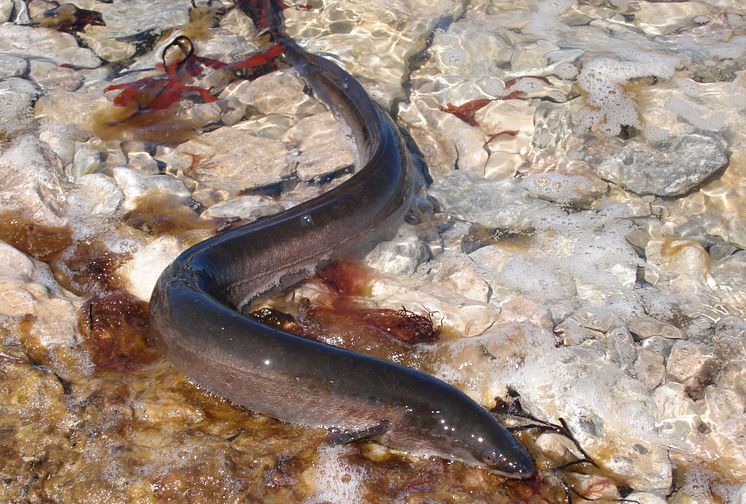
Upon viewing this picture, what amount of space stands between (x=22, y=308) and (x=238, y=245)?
1145 mm

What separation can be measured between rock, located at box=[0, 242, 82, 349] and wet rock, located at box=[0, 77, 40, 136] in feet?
5.69

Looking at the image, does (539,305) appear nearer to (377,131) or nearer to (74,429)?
(377,131)

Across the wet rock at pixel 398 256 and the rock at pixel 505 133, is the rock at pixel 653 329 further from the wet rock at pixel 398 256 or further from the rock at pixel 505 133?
the rock at pixel 505 133

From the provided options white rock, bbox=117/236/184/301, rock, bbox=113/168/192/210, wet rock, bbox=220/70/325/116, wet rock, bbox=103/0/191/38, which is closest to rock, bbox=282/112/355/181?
wet rock, bbox=220/70/325/116

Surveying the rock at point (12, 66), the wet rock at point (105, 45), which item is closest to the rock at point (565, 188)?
the wet rock at point (105, 45)

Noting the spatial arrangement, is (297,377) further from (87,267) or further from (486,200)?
(486,200)

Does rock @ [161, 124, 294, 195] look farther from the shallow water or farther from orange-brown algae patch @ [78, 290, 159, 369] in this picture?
orange-brown algae patch @ [78, 290, 159, 369]

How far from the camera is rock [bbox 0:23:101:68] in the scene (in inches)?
233

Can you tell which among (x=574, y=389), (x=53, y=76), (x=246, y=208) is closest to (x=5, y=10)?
(x=53, y=76)

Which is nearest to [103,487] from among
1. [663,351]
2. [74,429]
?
[74,429]

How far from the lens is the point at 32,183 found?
444 cm

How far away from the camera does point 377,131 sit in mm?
4988

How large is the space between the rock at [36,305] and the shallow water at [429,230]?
0.01 metres

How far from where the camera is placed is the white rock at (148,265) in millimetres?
3855
